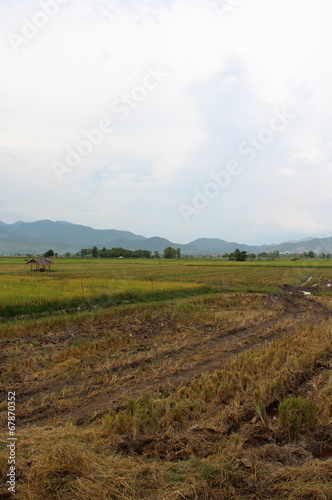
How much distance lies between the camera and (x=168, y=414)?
172 inches

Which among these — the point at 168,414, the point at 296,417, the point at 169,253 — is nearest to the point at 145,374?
the point at 168,414

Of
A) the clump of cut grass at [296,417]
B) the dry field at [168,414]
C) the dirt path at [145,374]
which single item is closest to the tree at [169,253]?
the dirt path at [145,374]

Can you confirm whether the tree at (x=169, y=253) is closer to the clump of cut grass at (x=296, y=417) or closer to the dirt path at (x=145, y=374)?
the dirt path at (x=145, y=374)

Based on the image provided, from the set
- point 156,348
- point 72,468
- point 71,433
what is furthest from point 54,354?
point 72,468

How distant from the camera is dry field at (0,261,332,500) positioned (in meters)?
2.92

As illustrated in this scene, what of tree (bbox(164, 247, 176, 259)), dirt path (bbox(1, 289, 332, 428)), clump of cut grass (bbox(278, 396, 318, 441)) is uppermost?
tree (bbox(164, 247, 176, 259))

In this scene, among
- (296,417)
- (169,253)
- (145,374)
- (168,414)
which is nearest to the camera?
(296,417)

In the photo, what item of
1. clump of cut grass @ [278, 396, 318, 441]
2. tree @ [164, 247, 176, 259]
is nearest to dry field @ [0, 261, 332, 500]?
clump of cut grass @ [278, 396, 318, 441]

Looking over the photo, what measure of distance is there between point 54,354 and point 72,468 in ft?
17.0

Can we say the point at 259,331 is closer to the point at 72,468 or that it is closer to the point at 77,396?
the point at 77,396

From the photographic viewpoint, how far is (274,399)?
4.83m

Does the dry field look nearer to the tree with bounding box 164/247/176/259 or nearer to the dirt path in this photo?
the dirt path

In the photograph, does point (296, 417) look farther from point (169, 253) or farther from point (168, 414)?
point (169, 253)

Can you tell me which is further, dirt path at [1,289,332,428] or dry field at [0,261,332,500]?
dirt path at [1,289,332,428]
